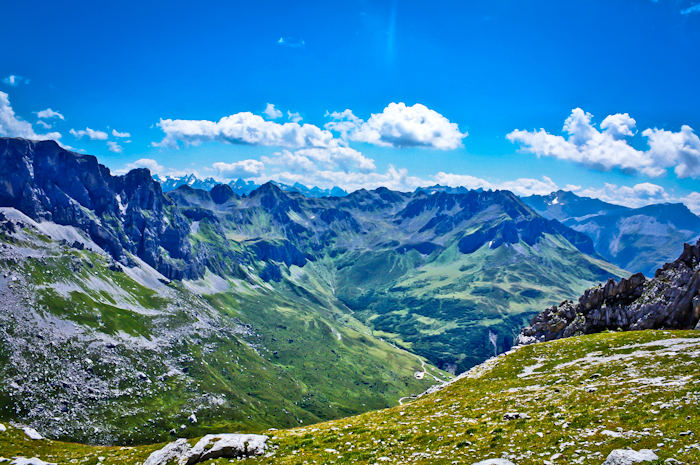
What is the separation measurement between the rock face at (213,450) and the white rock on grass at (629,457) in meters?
23.8

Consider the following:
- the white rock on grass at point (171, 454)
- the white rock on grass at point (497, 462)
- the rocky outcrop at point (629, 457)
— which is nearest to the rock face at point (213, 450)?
the white rock on grass at point (171, 454)

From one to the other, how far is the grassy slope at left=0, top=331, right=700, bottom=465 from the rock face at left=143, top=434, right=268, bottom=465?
41.5 inches

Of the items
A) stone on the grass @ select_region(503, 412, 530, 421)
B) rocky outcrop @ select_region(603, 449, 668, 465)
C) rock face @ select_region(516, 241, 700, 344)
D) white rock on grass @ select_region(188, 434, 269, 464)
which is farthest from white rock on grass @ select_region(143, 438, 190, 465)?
rock face @ select_region(516, 241, 700, 344)

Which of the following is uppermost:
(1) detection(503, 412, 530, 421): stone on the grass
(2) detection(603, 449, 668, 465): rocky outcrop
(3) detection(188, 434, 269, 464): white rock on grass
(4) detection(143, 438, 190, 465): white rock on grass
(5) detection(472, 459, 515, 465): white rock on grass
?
(2) detection(603, 449, 668, 465): rocky outcrop

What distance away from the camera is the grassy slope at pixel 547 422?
22094 millimetres

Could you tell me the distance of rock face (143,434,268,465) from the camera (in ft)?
95.4

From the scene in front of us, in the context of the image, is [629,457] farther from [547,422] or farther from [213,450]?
[213,450]

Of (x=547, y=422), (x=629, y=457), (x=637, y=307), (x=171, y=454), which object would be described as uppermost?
(x=637, y=307)

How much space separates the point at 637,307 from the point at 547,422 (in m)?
64.5

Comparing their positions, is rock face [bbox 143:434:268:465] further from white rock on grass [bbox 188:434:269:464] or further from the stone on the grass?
the stone on the grass

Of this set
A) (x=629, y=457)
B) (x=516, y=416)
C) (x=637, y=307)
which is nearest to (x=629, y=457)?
(x=629, y=457)

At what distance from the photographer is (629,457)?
17.7 meters

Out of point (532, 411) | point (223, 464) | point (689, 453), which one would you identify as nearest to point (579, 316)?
point (532, 411)

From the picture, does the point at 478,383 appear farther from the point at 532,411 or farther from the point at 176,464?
the point at 176,464
